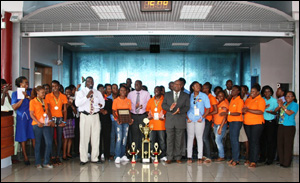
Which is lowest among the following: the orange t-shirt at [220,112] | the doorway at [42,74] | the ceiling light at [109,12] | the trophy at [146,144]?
the trophy at [146,144]

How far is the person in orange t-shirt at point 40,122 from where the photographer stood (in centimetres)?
633

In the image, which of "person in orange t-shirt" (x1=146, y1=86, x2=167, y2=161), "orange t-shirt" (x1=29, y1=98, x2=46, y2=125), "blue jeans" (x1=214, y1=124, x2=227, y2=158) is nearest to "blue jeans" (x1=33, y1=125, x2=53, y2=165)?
"orange t-shirt" (x1=29, y1=98, x2=46, y2=125)

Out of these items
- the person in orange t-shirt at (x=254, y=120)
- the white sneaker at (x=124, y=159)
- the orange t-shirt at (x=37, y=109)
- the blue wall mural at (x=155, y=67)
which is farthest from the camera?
the blue wall mural at (x=155, y=67)

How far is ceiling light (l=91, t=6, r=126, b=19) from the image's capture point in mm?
7414

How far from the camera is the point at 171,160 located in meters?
7.07

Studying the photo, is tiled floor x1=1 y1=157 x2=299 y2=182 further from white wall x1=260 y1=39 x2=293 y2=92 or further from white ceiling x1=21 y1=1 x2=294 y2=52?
white wall x1=260 y1=39 x2=293 y2=92

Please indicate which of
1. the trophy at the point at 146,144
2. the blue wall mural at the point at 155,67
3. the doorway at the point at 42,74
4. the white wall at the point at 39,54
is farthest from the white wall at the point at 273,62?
the doorway at the point at 42,74

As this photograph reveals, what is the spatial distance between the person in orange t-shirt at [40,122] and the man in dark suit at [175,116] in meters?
2.30

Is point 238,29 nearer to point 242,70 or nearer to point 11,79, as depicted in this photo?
point 11,79

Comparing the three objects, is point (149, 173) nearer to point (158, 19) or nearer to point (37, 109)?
point (37, 109)

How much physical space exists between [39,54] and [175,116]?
20.6 feet

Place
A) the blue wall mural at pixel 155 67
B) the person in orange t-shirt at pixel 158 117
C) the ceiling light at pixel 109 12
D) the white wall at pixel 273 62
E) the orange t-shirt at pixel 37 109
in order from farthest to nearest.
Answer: the blue wall mural at pixel 155 67
the white wall at pixel 273 62
the ceiling light at pixel 109 12
the person in orange t-shirt at pixel 158 117
the orange t-shirt at pixel 37 109

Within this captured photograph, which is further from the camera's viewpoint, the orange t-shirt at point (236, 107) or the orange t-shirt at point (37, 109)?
the orange t-shirt at point (236, 107)

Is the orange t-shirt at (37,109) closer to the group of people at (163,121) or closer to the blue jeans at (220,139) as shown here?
the group of people at (163,121)
